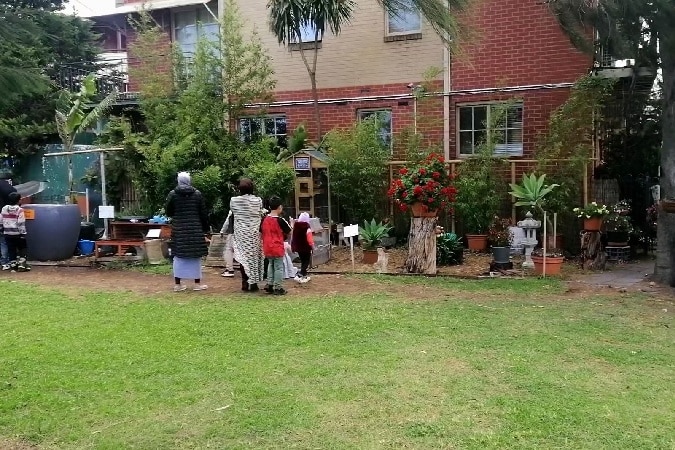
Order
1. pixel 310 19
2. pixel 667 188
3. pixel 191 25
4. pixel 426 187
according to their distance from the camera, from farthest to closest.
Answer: pixel 191 25
pixel 310 19
pixel 426 187
pixel 667 188

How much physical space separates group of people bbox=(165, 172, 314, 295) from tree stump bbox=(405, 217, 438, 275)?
247 cm

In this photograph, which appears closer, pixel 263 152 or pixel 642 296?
pixel 642 296

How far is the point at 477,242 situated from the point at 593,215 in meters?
2.35

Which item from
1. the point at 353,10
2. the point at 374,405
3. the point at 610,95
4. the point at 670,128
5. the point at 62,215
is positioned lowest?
the point at 374,405

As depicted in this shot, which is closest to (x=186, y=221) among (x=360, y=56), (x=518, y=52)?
(x=360, y=56)

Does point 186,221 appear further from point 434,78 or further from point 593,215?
point 434,78

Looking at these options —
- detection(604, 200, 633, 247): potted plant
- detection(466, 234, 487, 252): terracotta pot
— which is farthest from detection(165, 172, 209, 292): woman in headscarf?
detection(604, 200, 633, 247): potted plant

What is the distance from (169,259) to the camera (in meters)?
12.3

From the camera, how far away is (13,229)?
11570mm

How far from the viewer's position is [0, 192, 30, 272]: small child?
11562 mm

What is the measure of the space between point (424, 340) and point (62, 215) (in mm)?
8905

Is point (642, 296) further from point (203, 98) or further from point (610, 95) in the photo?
point (203, 98)

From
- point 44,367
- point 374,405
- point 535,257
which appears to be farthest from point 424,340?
point 535,257

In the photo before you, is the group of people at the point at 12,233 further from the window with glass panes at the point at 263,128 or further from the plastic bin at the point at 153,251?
the window with glass panes at the point at 263,128
